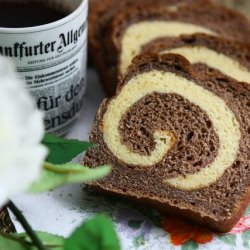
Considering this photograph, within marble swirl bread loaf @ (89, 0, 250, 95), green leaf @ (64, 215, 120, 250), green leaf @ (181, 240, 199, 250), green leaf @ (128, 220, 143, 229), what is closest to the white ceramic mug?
marble swirl bread loaf @ (89, 0, 250, 95)

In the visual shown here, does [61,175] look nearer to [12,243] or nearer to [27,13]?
[12,243]

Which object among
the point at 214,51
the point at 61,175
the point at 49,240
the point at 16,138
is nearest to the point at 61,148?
the point at 49,240

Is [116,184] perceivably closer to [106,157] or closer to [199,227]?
[106,157]

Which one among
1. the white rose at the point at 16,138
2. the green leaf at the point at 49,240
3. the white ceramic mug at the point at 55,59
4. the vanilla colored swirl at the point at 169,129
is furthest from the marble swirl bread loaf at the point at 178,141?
the white rose at the point at 16,138

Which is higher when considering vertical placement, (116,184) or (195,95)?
(195,95)

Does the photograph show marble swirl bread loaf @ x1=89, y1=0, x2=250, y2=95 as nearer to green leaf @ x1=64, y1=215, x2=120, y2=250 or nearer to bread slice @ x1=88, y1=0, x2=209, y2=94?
bread slice @ x1=88, y1=0, x2=209, y2=94

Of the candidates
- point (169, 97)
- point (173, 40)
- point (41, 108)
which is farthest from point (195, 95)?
point (41, 108)
